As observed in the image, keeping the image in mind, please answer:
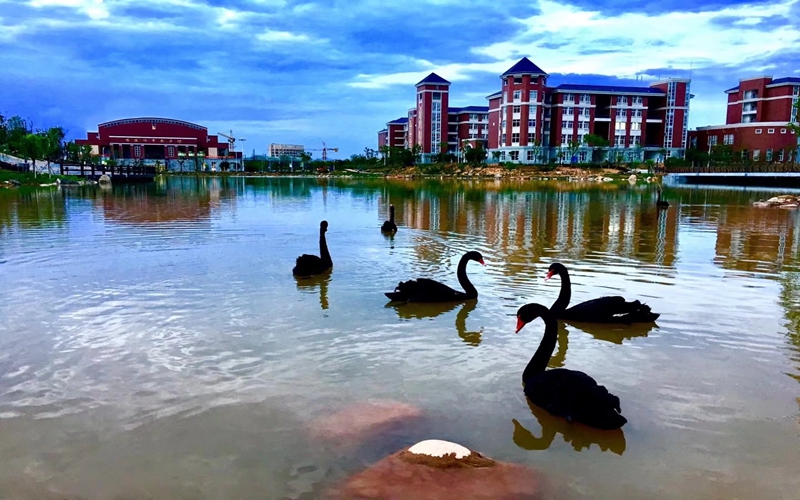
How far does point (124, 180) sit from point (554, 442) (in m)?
74.2

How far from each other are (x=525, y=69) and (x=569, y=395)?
105 meters

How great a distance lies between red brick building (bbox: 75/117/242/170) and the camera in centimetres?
12850

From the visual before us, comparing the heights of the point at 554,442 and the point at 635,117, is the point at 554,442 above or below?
below

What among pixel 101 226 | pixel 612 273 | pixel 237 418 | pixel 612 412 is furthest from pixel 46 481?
pixel 101 226

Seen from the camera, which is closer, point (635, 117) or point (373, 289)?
point (373, 289)

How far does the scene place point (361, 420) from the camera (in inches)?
229

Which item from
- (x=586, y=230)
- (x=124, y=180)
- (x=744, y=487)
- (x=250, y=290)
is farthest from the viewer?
(x=124, y=180)

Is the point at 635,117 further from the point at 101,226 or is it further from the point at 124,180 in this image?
the point at 101,226

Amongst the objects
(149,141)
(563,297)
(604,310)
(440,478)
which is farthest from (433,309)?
(149,141)

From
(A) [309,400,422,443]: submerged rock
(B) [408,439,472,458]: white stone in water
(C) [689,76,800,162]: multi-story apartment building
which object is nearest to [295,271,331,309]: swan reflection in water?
(A) [309,400,422,443]: submerged rock

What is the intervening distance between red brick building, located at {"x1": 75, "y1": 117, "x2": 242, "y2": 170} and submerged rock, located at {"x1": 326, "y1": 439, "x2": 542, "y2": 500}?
134401 millimetres

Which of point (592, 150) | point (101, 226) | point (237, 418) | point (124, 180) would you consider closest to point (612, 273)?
point (237, 418)

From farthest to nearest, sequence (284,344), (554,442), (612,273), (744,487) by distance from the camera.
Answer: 1. (612,273)
2. (284,344)
3. (554,442)
4. (744,487)

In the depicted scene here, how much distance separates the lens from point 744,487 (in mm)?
4730
